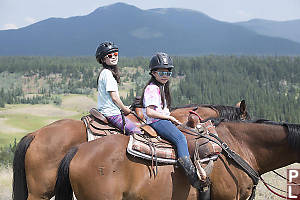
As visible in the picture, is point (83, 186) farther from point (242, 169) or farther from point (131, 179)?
point (242, 169)

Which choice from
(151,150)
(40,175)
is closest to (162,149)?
(151,150)

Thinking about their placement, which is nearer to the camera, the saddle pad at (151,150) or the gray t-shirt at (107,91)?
the saddle pad at (151,150)

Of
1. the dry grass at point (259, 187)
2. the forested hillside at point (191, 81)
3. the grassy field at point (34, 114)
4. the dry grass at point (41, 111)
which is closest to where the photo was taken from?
the dry grass at point (259, 187)

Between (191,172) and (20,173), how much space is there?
3285mm

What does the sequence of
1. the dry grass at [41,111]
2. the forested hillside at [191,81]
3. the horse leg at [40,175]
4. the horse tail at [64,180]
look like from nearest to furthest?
the horse tail at [64,180] → the horse leg at [40,175] → the dry grass at [41,111] → the forested hillside at [191,81]

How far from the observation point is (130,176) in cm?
452

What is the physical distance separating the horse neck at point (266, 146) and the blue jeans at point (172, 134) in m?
1.01

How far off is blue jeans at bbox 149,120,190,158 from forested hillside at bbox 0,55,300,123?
263ft

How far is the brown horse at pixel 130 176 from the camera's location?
4.47 meters

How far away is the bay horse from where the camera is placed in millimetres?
5824

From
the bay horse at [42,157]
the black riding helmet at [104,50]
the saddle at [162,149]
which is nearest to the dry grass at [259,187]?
the bay horse at [42,157]

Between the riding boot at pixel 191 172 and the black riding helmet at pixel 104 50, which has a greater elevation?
the black riding helmet at pixel 104 50

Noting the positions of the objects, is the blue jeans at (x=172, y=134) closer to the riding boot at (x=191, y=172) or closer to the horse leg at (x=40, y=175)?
the riding boot at (x=191, y=172)

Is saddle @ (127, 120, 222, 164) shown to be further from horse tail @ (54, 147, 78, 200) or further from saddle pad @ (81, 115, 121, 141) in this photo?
saddle pad @ (81, 115, 121, 141)
